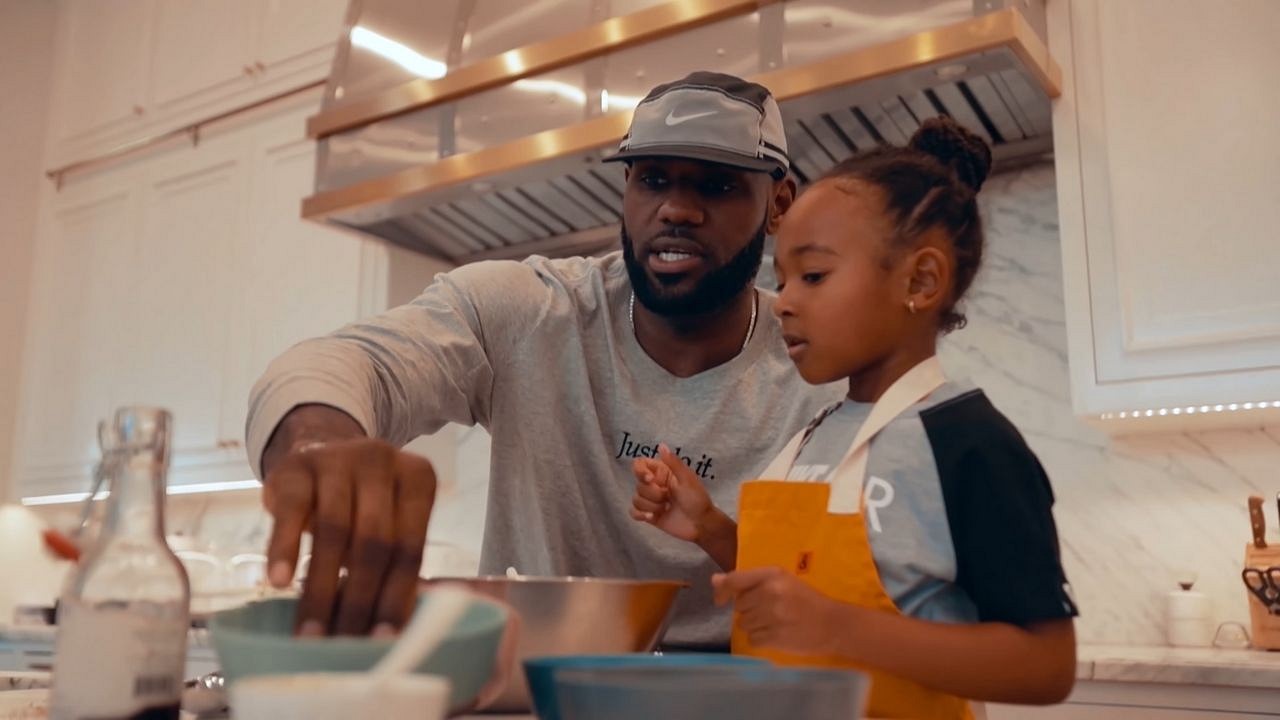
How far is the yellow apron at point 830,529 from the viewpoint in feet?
2.73

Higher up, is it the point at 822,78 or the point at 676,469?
the point at 822,78

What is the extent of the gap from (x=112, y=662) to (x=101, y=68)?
3722 millimetres

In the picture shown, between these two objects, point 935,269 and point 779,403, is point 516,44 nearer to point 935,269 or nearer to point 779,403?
point 779,403

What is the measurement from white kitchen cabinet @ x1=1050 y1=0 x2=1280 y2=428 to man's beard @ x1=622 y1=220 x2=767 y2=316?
84 centimetres

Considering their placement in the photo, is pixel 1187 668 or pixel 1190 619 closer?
pixel 1187 668

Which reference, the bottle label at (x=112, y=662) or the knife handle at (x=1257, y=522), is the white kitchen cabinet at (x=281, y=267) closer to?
the knife handle at (x=1257, y=522)

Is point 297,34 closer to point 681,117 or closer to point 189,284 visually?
point 189,284

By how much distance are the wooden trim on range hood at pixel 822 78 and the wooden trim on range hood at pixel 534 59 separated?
14 cm

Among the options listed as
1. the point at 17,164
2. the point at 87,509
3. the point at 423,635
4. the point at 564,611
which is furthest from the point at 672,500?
the point at 17,164

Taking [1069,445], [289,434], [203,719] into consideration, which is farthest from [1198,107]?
[203,719]

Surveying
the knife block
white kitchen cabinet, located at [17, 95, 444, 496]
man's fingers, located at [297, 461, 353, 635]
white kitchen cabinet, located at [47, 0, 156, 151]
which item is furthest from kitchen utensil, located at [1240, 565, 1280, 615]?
white kitchen cabinet, located at [47, 0, 156, 151]

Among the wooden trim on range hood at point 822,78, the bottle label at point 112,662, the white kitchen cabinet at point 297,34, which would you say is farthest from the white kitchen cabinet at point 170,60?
the bottle label at point 112,662

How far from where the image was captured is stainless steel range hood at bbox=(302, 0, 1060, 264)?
1.80 metres

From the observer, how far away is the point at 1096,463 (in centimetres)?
206
